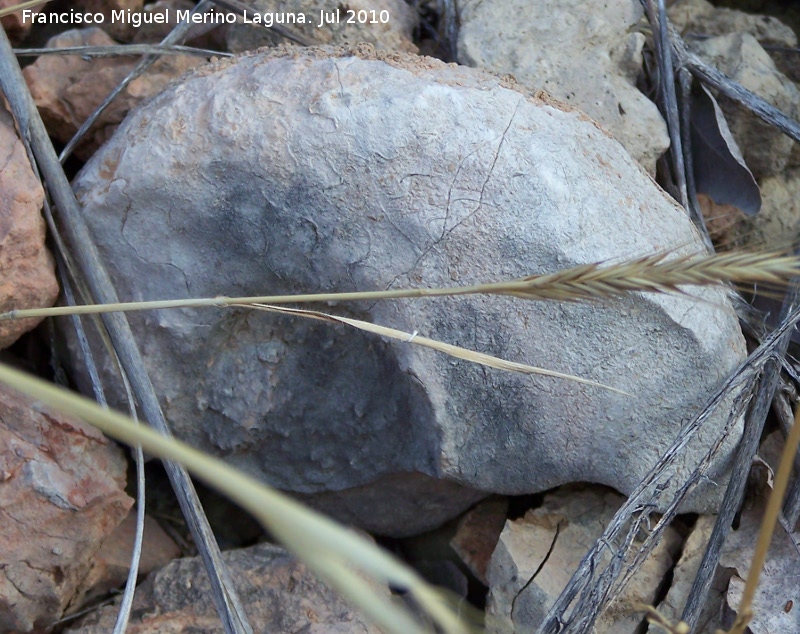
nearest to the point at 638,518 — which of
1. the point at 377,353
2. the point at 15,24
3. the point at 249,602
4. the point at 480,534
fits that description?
the point at 480,534

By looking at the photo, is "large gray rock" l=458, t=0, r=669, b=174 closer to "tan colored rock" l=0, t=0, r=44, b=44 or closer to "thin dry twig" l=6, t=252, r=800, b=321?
"thin dry twig" l=6, t=252, r=800, b=321

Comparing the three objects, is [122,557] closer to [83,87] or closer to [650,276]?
[83,87]

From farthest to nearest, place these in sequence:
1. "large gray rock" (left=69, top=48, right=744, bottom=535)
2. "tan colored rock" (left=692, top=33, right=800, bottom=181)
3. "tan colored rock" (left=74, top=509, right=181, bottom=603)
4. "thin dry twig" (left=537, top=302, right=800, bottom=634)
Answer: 1. "tan colored rock" (left=692, top=33, right=800, bottom=181)
2. "tan colored rock" (left=74, top=509, right=181, bottom=603)
3. "large gray rock" (left=69, top=48, right=744, bottom=535)
4. "thin dry twig" (left=537, top=302, right=800, bottom=634)

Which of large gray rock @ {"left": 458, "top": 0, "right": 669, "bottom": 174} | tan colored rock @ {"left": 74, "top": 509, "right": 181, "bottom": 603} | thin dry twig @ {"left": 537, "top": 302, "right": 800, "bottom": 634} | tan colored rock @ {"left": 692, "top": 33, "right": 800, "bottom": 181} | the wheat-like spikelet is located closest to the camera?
the wheat-like spikelet

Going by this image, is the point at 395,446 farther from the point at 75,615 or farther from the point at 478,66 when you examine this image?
the point at 478,66

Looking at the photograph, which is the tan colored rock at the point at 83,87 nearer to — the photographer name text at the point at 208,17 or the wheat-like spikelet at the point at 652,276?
the photographer name text at the point at 208,17

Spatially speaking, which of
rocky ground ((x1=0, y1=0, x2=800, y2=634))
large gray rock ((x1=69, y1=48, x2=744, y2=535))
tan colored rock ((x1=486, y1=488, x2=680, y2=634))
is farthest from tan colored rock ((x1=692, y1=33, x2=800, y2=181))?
tan colored rock ((x1=486, y1=488, x2=680, y2=634))

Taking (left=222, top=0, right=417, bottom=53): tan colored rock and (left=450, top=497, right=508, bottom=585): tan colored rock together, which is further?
(left=222, top=0, right=417, bottom=53): tan colored rock
